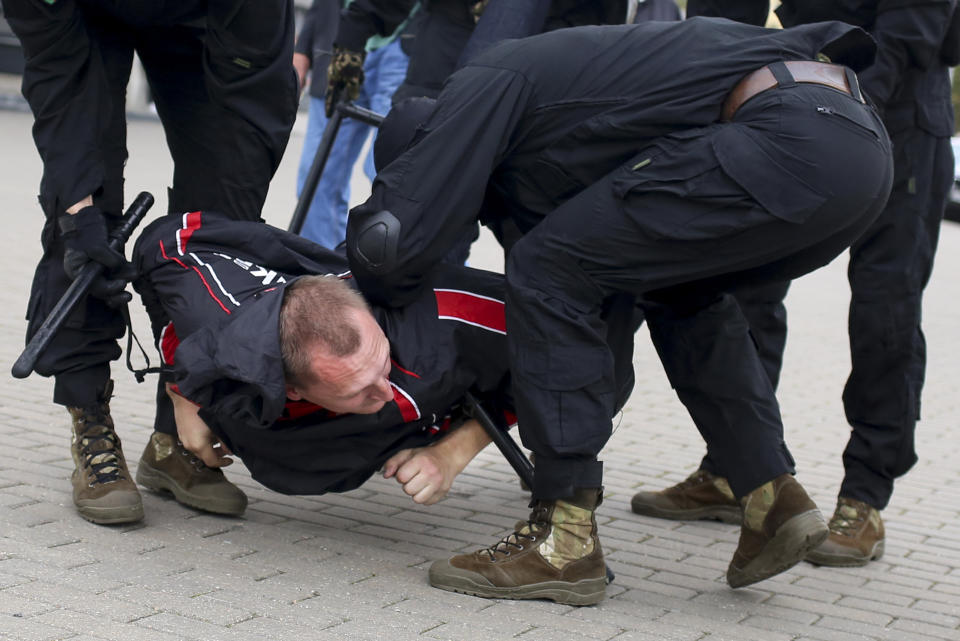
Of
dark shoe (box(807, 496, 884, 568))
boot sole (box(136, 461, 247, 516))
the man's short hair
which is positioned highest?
the man's short hair

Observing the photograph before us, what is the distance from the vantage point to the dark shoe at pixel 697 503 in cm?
365

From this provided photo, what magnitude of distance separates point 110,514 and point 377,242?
37.3 inches

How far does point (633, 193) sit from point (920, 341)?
124cm

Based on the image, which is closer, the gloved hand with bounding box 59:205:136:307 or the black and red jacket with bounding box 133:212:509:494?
the black and red jacket with bounding box 133:212:509:494

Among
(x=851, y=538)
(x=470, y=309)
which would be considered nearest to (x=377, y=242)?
(x=470, y=309)

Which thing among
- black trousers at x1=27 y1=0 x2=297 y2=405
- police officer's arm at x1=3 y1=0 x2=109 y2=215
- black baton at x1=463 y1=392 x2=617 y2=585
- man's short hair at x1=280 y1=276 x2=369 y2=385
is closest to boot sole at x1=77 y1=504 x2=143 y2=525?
black trousers at x1=27 y1=0 x2=297 y2=405

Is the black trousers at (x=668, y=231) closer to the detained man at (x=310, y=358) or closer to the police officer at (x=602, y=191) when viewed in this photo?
the police officer at (x=602, y=191)

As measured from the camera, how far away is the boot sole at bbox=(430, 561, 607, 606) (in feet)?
9.12

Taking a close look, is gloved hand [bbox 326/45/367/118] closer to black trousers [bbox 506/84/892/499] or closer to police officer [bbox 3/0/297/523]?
police officer [bbox 3/0/297/523]

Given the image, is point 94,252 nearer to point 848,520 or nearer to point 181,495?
point 181,495

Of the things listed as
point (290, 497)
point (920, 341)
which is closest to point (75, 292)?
point (290, 497)

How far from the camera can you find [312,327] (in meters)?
2.65

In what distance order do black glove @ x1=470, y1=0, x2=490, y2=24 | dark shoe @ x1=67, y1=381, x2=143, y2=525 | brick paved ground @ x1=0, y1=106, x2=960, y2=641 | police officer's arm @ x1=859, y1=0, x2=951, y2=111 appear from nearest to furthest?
brick paved ground @ x1=0, y1=106, x2=960, y2=641, dark shoe @ x1=67, y1=381, x2=143, y2=525, police officer's arm @ x1=859, y1=0, x2=951, y2=111, black glove @ x1=470, y1=0, x2=490, y2=24

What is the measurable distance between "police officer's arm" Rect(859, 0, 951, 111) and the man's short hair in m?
1.47
